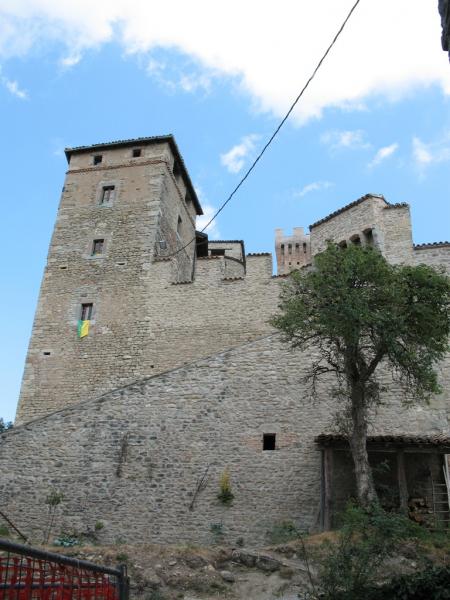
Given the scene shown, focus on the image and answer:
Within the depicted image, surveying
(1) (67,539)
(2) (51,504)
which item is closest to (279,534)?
(1) (67,539)

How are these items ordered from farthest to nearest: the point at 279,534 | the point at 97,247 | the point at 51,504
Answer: the point at 97,247
the point at 51,504
the point at 279,534

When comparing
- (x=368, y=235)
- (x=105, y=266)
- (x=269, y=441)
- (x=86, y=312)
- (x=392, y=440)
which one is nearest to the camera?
(x=392, y=440)

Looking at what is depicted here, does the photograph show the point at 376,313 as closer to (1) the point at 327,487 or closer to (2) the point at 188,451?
(1) the point at 327,487

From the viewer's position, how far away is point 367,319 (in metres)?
12.2

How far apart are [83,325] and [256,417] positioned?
32.0ft

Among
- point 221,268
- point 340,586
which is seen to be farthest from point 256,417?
point 221,268

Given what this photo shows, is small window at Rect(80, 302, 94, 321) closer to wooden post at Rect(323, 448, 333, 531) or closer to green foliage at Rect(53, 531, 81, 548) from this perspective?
green foliage at Rect(53, 531, 81, 548)

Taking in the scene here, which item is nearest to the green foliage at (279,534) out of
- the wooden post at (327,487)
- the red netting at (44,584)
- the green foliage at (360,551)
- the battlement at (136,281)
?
the wooden post at (327,487)

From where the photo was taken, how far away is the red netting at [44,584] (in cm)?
496

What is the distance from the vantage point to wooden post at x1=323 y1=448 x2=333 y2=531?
41.4 feet

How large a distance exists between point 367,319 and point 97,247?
14.8m

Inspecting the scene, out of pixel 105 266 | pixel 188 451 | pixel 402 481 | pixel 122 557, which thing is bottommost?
pixel 122 557

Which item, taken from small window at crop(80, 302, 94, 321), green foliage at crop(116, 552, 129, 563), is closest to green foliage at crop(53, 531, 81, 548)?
green foliage at crop(116, 552, 129, 563)

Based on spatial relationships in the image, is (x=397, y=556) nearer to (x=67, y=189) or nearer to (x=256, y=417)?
(x=256, y=417)
